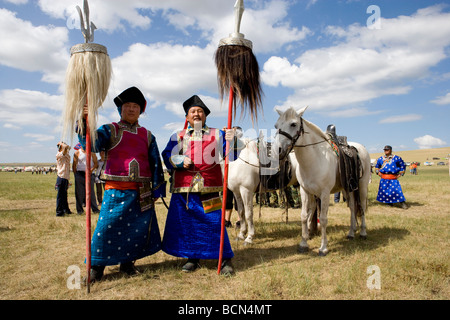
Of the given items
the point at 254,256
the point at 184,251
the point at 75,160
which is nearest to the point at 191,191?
the point at 184,251

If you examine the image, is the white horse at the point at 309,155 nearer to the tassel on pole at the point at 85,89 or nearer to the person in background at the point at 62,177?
the tassel on pole at the point at 85,89

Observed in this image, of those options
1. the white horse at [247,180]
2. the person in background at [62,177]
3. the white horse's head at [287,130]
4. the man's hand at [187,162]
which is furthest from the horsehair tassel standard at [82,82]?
the person in background at [62,177]

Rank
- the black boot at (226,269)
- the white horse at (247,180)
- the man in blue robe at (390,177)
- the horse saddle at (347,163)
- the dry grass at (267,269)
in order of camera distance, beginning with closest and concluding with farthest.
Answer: the dry grass at (267,269) < the black boot at (226,269) < the horse saddle at (347,163) < the white horse at (247,180) < the man in blue robe at (390,177)

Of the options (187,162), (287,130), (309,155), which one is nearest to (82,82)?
(187,162)

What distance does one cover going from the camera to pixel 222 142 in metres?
3.82

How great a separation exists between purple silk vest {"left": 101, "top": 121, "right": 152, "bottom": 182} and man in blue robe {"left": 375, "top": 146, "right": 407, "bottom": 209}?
912cm

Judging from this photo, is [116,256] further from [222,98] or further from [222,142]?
[222,98]

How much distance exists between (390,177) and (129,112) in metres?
9.54

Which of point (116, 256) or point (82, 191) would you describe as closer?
point (116, 256)

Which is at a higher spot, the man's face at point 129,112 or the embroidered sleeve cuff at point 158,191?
the man's face at point 129,112

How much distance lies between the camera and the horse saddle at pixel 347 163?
16.3 ft

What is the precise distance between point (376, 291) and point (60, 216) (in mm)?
8252

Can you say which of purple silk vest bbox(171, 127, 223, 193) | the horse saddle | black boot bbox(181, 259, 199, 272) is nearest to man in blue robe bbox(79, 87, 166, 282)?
purple silk vest bbox(171, 127, 223, 193)

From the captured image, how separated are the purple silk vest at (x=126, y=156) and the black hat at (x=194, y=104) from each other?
2.54ft
